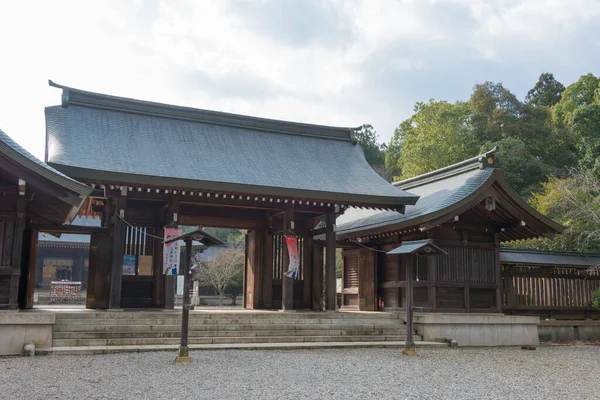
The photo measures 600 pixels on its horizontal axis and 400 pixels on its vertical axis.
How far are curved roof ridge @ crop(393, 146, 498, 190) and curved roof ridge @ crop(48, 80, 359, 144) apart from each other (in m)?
2.66

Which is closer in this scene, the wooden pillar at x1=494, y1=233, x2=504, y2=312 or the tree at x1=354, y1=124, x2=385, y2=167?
the wooden pillar at x1=494, y1=233, x2=504, y2=312

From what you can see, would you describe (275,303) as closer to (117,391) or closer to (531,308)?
(531,308)

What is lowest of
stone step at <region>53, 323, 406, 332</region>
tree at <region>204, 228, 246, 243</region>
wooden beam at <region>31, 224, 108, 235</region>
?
stone step at <region>53, 323, 406, 332</region>

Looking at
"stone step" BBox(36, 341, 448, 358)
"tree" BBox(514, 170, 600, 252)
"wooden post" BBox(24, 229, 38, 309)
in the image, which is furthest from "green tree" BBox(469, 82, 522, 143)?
"wooden post" BBox(24, 229, 38, 309)

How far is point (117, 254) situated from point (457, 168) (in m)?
10.6

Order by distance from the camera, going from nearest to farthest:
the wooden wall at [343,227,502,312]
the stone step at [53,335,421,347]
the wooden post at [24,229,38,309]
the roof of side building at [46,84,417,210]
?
the stone step at [53,335,421,347], the wooden post at [24,229,38,309], the roof of side building at [46,84,417,210], the wooden wall at [343,227,502,312]

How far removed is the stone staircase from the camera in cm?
1123

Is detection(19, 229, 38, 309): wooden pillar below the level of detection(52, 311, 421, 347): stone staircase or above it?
above

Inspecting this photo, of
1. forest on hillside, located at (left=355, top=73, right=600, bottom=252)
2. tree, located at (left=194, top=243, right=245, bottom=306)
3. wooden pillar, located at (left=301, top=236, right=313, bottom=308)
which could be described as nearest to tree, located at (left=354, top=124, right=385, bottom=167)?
forest on hillside, located at (left=355, top=73, right=600, bottom=252)

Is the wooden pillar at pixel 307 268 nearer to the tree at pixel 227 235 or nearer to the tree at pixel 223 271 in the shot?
the tree at pixel 223 271

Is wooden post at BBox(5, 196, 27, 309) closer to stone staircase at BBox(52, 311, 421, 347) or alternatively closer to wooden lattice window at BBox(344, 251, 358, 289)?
stone staircase at BBox(52, 311, 421, 347)

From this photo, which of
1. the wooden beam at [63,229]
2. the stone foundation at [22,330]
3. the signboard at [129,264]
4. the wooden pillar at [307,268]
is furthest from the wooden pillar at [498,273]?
the stone foundation at [22,330]

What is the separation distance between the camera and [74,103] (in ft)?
53.3

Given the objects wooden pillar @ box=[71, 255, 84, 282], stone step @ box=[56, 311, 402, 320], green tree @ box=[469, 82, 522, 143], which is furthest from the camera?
green tree @ box=[469, 82, 522, 143]
